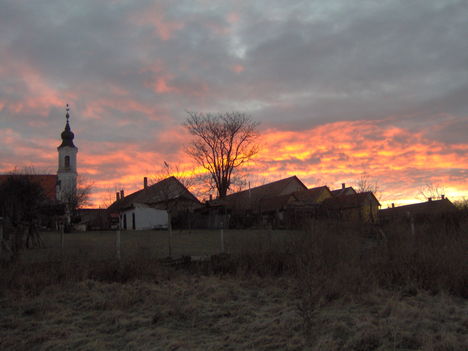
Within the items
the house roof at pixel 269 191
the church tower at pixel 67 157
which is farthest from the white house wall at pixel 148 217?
the church tower at pixel 67 157

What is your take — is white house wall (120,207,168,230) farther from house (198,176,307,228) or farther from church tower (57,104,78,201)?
church tower (57,104,78,201)

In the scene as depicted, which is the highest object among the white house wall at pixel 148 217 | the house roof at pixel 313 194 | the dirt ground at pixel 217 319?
the house roof at pixel 313 194

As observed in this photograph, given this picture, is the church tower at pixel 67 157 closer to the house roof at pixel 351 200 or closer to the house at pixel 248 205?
the house at pixel 248 205

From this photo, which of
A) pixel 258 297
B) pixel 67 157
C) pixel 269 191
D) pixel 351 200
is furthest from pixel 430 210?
pixel 67 157

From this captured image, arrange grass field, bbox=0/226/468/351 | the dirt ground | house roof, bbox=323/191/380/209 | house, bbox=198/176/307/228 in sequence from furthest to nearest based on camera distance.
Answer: house roof, bbox=323/191/380/209 → house, bbox=198/176/307/228 → grass field, bbox=0/226/468/351 → the dirt ground

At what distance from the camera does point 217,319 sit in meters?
7.12

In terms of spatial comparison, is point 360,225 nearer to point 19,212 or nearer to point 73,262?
point 73,262

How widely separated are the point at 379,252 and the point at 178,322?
561 centimetres

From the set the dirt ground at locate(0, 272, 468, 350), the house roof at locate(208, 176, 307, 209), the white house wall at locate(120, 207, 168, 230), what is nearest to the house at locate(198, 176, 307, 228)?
the house roof at locate(208, 176, 307, 209)

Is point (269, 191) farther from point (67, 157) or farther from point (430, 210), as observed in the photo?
point (67, 157)

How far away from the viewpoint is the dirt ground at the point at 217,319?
572 centimetres

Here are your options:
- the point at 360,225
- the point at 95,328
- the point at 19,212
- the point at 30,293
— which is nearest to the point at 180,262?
the point at 30,293

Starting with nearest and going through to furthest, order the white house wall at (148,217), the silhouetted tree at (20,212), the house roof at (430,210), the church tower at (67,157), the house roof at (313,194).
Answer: the silhouetted tree at (20,212) → the house roof at (430,210) → the white house wall at (148,217) → the house roof at (313,194) → the church tower at (67,157)

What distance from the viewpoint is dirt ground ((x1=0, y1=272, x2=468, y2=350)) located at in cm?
572
